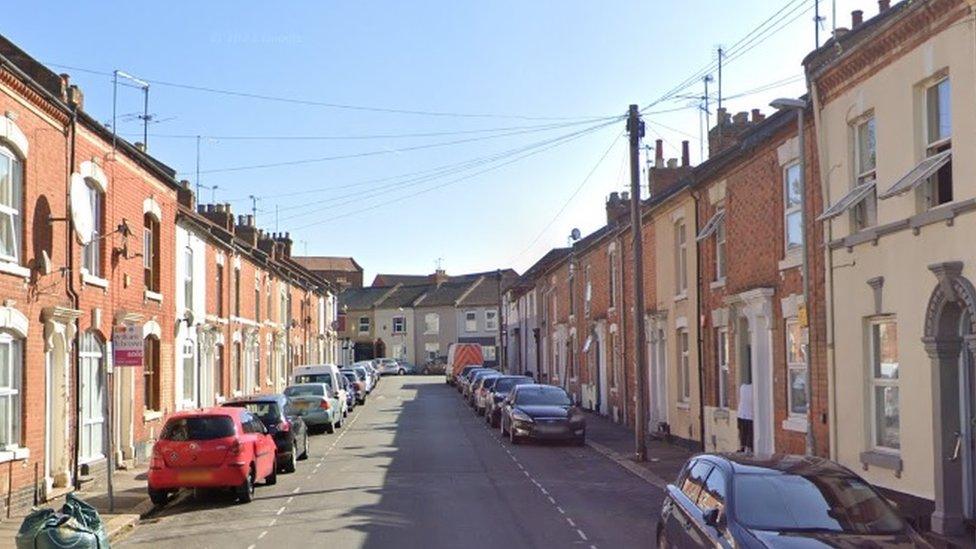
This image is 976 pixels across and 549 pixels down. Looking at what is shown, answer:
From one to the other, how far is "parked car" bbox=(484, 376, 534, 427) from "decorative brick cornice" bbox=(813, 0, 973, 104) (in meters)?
18.8

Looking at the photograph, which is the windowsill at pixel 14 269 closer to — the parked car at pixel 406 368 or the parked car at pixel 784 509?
the parked car at pixel 784 509

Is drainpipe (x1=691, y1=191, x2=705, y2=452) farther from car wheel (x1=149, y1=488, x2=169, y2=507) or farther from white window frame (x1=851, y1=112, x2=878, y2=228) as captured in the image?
car wheel (x1=149, y1=488, x2=169, y2=507)

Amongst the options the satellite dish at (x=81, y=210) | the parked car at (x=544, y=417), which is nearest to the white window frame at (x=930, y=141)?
the satellite dish at (x=81, y=210)

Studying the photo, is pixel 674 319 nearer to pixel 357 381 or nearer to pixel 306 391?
pixel 306 391

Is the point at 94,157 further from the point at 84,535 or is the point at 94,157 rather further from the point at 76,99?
the point at 84,535

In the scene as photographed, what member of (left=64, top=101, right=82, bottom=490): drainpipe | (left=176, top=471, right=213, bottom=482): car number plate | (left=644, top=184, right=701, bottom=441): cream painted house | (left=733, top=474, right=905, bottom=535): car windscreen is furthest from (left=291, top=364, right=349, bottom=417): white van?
(left=733, top=474, right=905, bottom=535): car windscreen

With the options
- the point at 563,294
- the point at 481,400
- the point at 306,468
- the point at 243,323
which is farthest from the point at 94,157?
the point at 563,294

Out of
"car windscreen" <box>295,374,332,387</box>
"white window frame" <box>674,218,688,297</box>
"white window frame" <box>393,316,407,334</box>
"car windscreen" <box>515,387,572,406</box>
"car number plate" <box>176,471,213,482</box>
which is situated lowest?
"car number plate" <box>176,471,213,482</box>

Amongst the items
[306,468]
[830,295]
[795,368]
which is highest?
[830,295]

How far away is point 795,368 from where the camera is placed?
18.3 m

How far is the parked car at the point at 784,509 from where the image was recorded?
8.41 metres

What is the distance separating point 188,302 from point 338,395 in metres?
8.77

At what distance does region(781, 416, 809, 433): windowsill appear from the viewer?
17.7m

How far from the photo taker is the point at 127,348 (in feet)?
53.3
